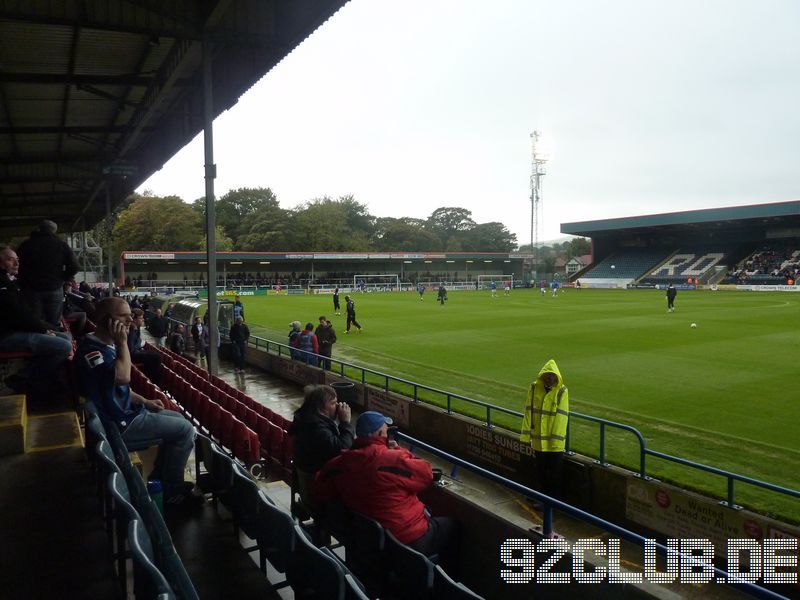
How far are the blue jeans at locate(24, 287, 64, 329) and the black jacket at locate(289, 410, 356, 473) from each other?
392 centimetres

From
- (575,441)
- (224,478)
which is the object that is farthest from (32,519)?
(575,441)

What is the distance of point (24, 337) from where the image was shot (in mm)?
5906

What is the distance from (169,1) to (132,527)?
30.7 feet

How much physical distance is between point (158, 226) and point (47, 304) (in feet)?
231

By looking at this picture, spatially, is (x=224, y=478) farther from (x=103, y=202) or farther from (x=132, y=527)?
(x=103, y=202)

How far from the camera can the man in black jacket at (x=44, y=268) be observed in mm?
6595

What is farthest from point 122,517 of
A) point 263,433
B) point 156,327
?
point 156,327

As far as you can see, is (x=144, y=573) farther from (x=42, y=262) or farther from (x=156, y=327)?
(x=156, y=327)

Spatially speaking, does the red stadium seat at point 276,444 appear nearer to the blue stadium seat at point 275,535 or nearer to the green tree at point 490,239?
the blue stadium seat at point 275,535

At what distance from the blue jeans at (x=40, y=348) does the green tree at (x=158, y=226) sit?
69.3 meters

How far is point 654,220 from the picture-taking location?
6256 cm

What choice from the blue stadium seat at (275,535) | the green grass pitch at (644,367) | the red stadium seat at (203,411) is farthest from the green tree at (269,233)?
the blue stadium seat at (275,535)

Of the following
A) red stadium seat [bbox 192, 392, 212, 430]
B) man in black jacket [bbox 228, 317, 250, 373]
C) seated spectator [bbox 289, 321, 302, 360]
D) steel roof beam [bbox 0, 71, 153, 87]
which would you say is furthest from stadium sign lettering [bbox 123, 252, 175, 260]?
red stadium seat [bbox 192, 392, 212, 430]

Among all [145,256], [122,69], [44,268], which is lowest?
[44,268]
